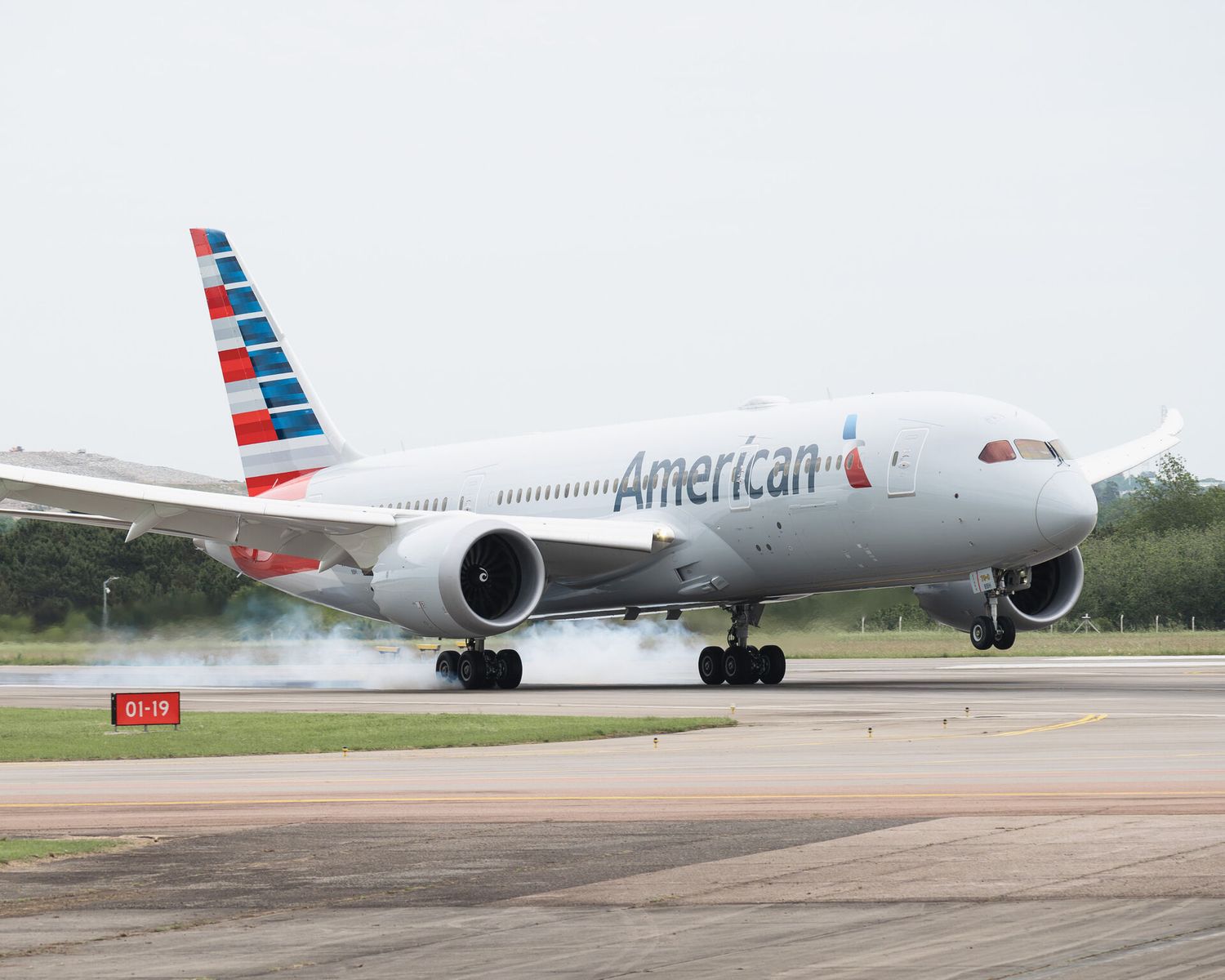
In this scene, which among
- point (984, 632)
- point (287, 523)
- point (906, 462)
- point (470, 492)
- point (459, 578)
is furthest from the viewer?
point (470, 492)

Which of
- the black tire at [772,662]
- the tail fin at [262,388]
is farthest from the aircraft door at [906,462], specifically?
the tail fin at [262,388]

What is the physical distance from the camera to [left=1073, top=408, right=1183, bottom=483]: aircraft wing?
36.4m

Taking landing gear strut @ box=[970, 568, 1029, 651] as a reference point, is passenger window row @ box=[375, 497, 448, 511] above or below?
above

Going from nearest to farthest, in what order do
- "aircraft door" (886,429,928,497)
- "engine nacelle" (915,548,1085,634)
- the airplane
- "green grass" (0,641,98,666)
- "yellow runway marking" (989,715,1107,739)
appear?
"yellow runway marking" (989,715,1107,739), the airplane, "aircraft door" (886,429,928,497), "engine nacelle" (915,548,1085,634), "green grass" (0,641,98,666)

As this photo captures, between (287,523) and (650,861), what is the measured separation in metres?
23.4

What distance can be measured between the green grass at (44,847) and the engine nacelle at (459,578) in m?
19.1

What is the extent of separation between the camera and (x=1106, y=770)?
14688 millimetres

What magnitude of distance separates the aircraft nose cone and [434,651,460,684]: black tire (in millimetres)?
11435

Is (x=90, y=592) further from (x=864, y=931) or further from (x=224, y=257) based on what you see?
(x=864, y=931)

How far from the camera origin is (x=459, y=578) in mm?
30188

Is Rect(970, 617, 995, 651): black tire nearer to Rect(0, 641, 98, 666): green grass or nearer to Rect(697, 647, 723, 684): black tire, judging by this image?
Rect(697, 647, 723, 684): black tire

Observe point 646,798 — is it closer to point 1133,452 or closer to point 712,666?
point 712,666

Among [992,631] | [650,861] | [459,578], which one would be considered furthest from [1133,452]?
[650,861]

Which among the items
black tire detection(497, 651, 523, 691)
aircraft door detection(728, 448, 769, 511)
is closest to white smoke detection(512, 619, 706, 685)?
black tire detection(497, 651, 523, 691)
